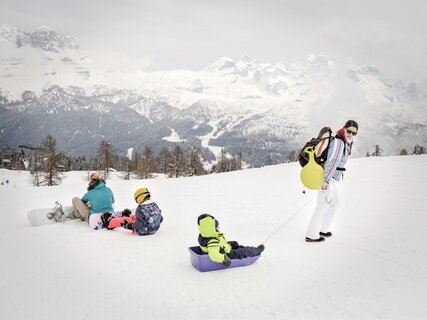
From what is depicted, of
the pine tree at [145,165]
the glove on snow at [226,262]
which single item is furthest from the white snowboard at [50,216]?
the pine tree at [145,165]

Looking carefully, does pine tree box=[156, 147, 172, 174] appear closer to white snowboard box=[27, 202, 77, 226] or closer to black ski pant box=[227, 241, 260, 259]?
white snowboard box=[27, 202, 77, 226]

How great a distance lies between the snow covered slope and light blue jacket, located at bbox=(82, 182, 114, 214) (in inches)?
34.5

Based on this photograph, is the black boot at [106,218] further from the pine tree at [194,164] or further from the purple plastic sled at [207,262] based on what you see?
the pine tree at [194,164]

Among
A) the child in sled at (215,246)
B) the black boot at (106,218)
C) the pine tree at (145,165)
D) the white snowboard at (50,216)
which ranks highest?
the child in sled at (215,246)

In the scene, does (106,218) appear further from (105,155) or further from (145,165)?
(145,165)

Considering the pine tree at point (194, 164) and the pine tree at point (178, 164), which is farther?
the pine tree at point (178, 164)

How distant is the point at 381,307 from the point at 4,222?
12.4m

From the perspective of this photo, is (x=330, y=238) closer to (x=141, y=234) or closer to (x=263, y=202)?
(x=141, y=234)

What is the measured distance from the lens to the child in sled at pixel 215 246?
7120mm

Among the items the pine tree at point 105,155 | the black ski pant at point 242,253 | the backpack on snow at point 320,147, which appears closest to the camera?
the black ski pant at point 242,253

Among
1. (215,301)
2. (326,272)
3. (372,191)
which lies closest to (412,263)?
(326,272)

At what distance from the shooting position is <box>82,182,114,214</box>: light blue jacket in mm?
11656

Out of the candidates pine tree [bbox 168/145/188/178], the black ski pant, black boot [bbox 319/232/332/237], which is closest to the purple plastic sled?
the black ski pant

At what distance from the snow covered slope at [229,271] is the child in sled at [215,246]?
1.13ft
